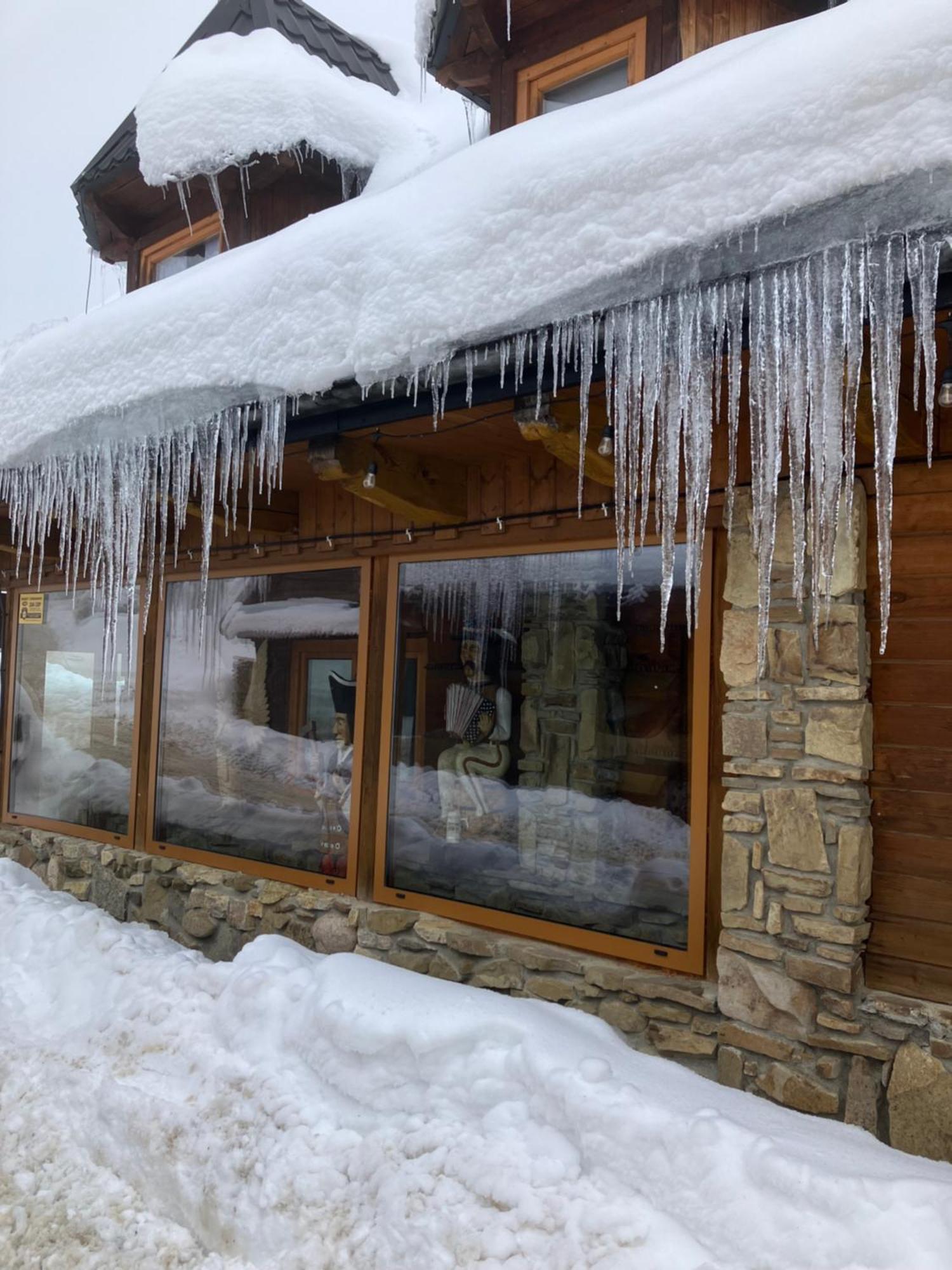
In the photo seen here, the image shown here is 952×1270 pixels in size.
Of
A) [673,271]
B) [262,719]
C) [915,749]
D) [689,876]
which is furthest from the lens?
[262,719]

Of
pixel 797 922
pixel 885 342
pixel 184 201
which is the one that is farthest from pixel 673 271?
pixel 184 201

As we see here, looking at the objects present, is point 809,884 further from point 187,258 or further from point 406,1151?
point 187,258

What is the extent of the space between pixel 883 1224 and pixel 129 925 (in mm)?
4089

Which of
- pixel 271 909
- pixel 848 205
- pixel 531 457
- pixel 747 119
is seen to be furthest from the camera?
pixel 271 909

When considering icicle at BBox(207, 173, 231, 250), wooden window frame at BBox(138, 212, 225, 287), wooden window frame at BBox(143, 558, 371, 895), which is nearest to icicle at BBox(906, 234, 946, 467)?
wooden window frame at BBox(143, 558, 371, 895)

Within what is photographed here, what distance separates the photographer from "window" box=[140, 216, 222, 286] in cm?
601

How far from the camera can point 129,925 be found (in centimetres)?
488

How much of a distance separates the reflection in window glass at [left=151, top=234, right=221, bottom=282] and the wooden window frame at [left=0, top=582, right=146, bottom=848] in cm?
243

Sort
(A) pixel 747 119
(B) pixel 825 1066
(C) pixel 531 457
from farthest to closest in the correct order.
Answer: (C) pixel 531 457 < (B) pixel 825 1066 < (A) pixel 747 119

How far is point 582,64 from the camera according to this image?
4258mm

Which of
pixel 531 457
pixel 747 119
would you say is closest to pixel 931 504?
pixel 747 119

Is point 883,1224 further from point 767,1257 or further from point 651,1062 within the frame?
point 651,1062

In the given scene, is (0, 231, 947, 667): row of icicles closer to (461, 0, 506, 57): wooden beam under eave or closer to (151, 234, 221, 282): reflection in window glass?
(461, 0, 506, 57): wooden beam under eave

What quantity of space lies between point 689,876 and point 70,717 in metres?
4.78
